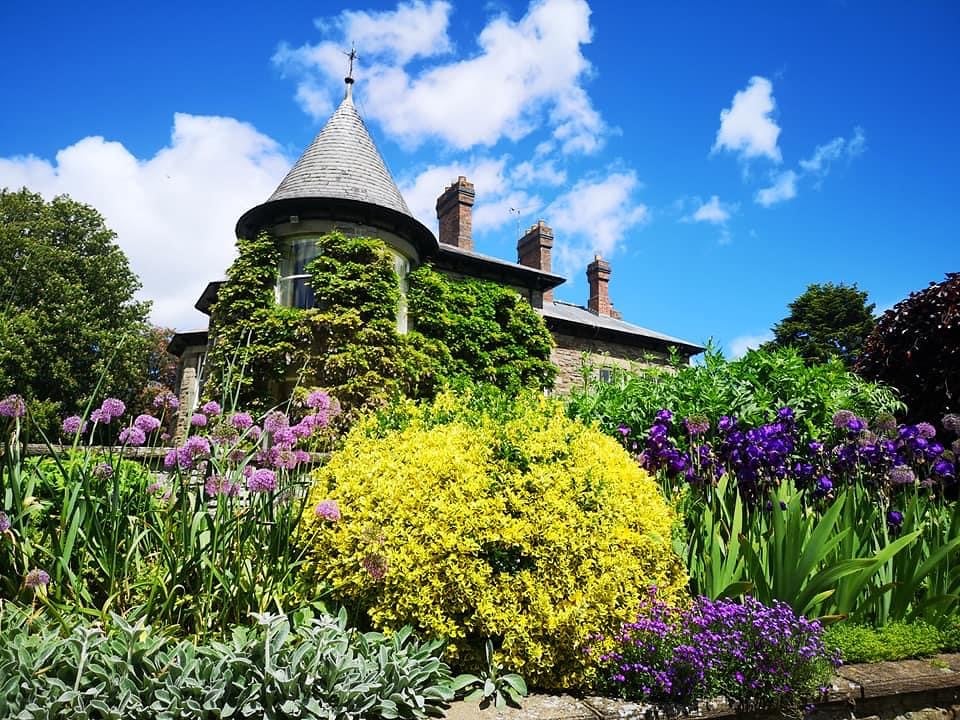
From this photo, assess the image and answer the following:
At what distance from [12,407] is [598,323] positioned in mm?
19636

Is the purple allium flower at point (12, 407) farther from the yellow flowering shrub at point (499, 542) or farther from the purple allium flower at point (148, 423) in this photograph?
the yellow flowering shrub at point (499, 542)

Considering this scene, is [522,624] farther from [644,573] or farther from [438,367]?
[438,367]

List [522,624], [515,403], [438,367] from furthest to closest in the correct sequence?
1. [438,367]
2. [515,403]
3. [522,624]

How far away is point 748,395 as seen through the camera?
667cm

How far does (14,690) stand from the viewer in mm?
Answer: 2566

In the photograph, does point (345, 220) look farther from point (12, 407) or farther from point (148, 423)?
point (12, 407)

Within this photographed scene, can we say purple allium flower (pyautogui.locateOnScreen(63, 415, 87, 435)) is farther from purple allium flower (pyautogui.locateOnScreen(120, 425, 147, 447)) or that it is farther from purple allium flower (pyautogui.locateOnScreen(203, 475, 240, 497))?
purple allium flower (pyautogui.locateOnScreen(203, 475, 240, 497))

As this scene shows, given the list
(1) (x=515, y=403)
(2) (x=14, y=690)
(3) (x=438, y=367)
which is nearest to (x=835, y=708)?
(1) (x=515, y=403)

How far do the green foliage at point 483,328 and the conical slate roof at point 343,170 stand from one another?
6.76ft

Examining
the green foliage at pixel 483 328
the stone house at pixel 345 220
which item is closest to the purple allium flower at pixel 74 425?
the stone house at pixel 345 220

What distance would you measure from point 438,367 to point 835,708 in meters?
11.3

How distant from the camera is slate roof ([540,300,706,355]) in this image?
2055cm

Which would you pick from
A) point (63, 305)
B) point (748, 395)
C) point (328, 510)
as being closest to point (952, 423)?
point (748, 395)

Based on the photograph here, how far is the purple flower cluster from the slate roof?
15868 mm
